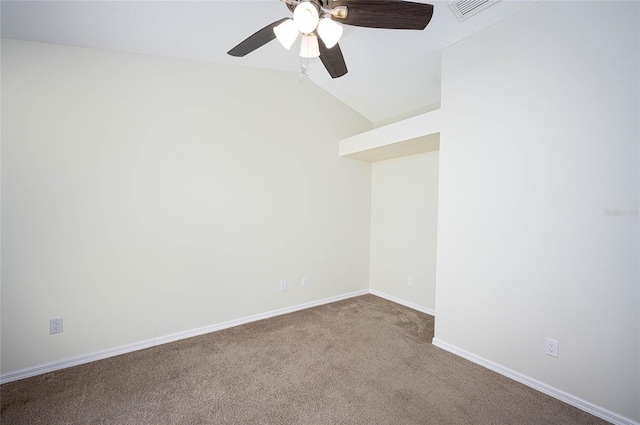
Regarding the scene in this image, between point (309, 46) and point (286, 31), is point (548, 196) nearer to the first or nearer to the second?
point (309, 46)

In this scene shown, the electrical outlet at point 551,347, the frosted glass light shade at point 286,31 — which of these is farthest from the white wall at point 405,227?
the frosted glass light shade at point 286,31

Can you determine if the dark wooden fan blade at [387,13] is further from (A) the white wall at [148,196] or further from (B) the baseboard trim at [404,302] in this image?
(B) the baseboard trim at [404,302]

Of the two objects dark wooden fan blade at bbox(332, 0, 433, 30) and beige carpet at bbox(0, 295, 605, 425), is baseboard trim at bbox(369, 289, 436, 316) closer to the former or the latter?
beige carpet at bbox(0, 295, 605, 425)

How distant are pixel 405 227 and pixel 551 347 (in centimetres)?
190

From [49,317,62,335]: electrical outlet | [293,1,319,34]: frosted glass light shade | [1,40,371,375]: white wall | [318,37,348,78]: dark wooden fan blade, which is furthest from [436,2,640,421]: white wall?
[49,317,62,335]: electrical outlet

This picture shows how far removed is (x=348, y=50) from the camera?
104 inches

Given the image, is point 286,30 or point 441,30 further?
point 441,30

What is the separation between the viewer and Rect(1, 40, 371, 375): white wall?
1926mm

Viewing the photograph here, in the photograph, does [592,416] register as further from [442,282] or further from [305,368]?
[305,368]

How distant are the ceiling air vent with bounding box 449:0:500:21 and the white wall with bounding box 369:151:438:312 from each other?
1.42m

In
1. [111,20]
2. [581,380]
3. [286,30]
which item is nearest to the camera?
[286,30]

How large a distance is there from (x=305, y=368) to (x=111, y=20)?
2.91 meters

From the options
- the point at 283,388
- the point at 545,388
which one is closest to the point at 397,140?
the point at 545,388

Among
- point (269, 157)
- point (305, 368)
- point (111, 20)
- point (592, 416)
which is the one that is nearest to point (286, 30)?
point (111, 20)
